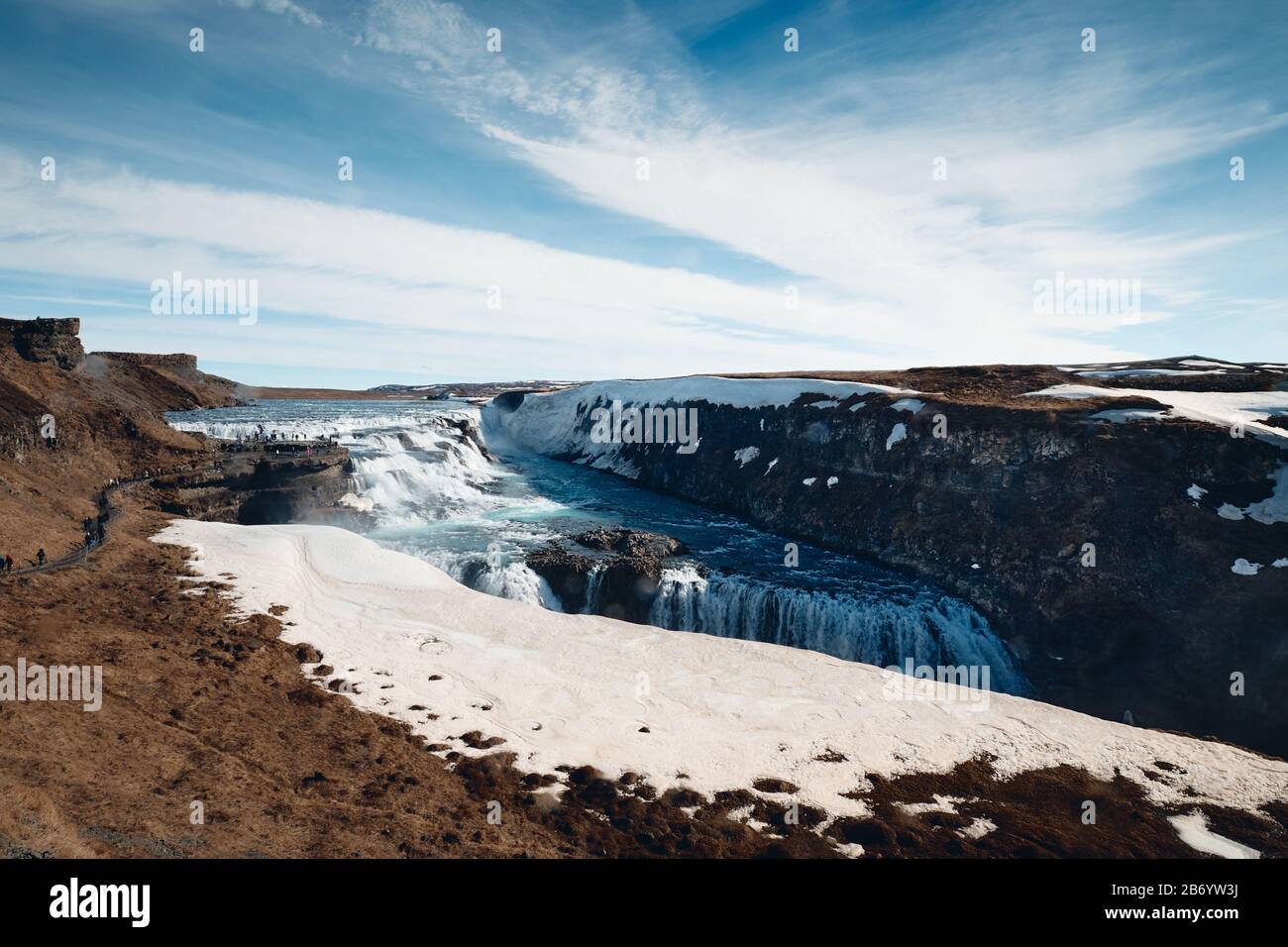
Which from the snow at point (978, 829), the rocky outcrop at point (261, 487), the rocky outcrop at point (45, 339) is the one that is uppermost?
the rocky outcrop at point (45, 339)

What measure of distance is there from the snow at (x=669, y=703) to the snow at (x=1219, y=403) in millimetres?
18539

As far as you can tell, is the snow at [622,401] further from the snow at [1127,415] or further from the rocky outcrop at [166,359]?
the rocky outcrop at [166,359]

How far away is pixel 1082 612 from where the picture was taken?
26.4 m

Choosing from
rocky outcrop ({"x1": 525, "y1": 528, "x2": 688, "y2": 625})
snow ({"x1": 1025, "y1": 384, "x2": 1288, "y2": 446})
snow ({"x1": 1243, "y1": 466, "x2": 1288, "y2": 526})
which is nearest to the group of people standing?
rocky outcrop ({"x1": 525, "y1": 528, "x2": 688, "y2": 625})

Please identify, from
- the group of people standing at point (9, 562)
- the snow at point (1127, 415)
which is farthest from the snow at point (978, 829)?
the group of people standing at point (9, 562)

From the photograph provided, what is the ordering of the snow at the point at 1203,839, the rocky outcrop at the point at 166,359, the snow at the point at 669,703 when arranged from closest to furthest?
the snow at the point at 1203,839, the snow at the point at 669,703, the rocky outcrop at the point at 166,359

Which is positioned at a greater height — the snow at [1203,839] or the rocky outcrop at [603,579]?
the rocky outcrop at [603,579]

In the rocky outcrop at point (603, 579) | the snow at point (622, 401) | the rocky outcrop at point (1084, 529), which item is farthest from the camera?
the snow at point (622, 401)

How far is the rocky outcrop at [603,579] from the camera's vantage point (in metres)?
28.2

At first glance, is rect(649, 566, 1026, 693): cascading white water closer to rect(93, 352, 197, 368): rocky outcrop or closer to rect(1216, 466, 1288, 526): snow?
rect(1216, 466, 1288, 526): snow

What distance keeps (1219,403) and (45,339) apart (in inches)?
2914
